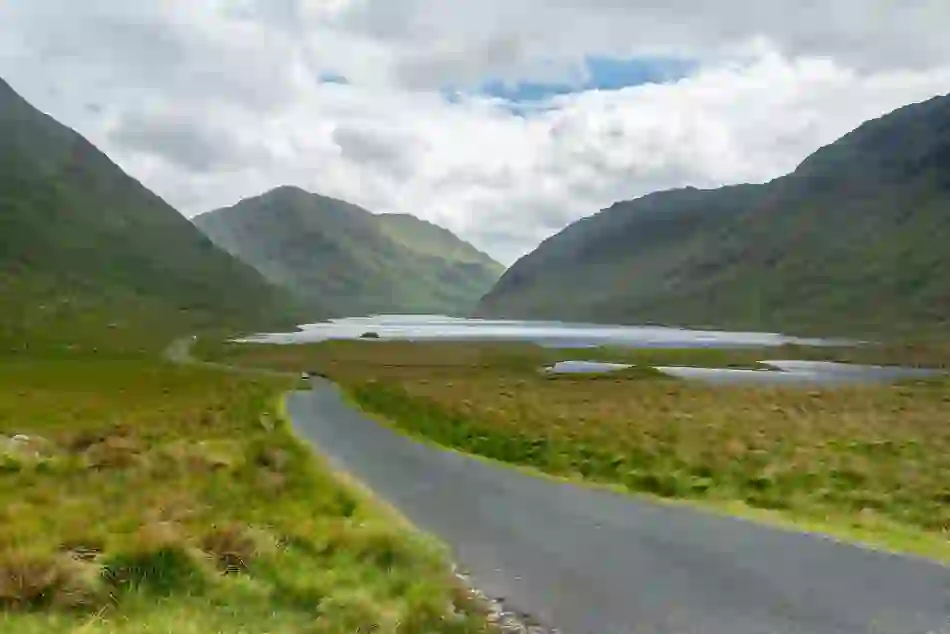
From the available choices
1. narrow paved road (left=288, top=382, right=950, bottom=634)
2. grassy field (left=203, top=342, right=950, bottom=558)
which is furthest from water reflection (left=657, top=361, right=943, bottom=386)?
narrow paved road (left=288, top=382, right=950, bottom=634)

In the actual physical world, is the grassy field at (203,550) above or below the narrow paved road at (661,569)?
above

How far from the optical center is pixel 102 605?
10711mm

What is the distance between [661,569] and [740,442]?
55.0 ft

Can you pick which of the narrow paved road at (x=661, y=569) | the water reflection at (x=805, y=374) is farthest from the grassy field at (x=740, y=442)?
the water reflection at (x=805, y=374)

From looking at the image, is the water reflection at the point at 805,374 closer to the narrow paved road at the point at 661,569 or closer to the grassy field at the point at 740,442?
the grassy field at the point at 740,442

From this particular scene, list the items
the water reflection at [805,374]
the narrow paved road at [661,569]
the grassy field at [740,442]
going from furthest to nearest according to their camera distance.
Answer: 1. the water reflection at [805,374]
2. the grassy field at [740,442]
3. the narrow paved road at [661,569]

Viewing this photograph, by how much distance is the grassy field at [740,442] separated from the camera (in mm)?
21578

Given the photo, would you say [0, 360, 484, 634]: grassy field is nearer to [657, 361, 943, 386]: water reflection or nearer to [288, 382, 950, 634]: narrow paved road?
[288, 382, 950, 634]: narrow paved road

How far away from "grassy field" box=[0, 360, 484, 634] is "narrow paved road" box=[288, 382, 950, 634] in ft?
5.53

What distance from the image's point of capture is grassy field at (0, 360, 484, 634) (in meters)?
10.8

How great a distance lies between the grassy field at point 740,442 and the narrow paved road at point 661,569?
228cm

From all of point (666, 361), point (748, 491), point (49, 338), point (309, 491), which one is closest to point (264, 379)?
point (666, 361)

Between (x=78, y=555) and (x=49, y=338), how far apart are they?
7745 inches

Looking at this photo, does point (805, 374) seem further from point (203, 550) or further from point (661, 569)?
point (203, 550)
